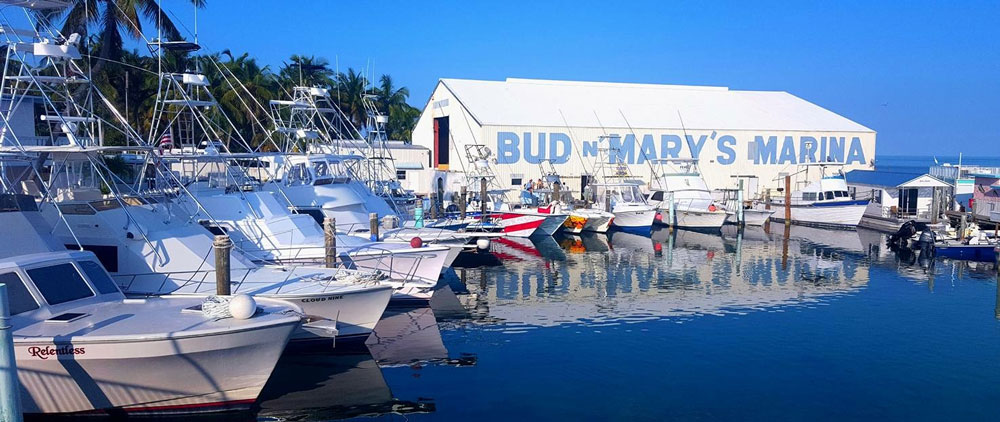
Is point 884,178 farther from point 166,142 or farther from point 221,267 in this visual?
point 221,267

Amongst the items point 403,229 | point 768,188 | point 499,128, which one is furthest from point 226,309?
point 768,188

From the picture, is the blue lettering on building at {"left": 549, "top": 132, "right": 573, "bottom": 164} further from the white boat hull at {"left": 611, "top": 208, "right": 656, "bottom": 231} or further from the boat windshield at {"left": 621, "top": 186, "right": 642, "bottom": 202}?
the white boat hull at {"left": 611, "top": 208, "right": 656, "bottom": 231}

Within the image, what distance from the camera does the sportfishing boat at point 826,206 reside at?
43906mm

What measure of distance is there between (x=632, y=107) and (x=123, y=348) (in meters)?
47.8

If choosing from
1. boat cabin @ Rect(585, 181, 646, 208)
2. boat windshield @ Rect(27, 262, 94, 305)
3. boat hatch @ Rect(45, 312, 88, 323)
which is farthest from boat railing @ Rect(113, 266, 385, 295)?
boat cabin @ Rect(585, 181, 646, 208)

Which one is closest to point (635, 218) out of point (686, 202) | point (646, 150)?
point (686, 202)

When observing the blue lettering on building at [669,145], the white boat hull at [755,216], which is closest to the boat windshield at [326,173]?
the white boat hull at [755,216]

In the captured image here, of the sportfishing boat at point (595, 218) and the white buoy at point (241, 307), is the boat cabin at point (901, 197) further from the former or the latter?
the white buoy at point (241, 307)

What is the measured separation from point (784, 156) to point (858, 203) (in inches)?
472

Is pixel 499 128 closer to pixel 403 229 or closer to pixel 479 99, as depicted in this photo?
pixel 479 99

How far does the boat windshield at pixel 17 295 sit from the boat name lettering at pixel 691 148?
1490 inches

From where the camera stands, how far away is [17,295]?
12664 millimetres

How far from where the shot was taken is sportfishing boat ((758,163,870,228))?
43906mm

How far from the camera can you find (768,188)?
54.8 m
